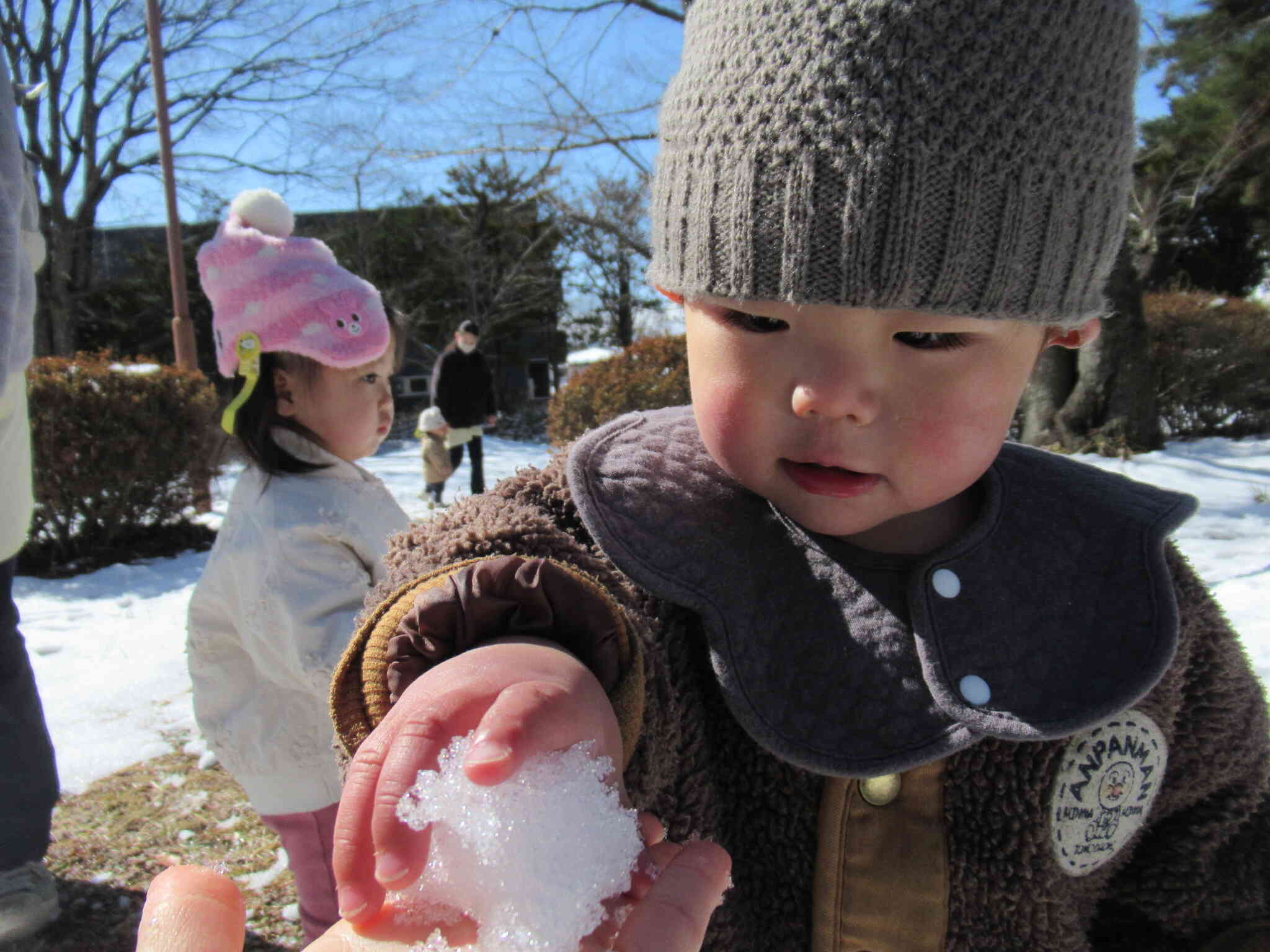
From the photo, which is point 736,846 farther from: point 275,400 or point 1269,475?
point 1269,475

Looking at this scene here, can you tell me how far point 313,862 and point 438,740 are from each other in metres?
1.77

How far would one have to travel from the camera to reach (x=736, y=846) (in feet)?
3.59

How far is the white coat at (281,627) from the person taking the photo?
206cm

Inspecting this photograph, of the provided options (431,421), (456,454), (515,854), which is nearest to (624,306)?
(456,454)

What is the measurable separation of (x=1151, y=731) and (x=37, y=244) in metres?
2.75

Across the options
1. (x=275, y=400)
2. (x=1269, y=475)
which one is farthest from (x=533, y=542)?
(x=1269, y=475)

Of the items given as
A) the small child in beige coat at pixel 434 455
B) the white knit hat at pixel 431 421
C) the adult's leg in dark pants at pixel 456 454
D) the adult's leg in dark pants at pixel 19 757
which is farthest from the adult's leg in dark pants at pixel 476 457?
the adult's leg in dark pants at pixel 19 757

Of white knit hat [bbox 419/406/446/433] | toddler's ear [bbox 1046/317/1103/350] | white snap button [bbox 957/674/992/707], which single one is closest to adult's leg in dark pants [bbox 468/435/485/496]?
white knit hat [bbox 419/406/446/433]

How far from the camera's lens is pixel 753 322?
3.21 feet

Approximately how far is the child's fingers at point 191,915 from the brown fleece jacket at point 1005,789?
11.0 inches

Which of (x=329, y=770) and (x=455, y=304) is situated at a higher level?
(x=455, y=304)

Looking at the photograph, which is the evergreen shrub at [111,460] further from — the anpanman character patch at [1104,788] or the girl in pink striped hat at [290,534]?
the anpanman character patch at [1104,788]

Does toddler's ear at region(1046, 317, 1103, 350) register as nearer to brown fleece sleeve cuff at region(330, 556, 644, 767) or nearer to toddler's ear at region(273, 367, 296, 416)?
brown fleece sleeve cuff at region(330, 556, 644, 767)

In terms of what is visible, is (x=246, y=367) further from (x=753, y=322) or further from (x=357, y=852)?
(x=357, y=852)
